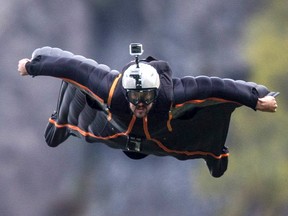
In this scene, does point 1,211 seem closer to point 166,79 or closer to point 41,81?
point 41,81

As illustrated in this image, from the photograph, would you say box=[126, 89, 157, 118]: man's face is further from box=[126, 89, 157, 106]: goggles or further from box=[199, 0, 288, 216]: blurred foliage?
box=[199, 0, 288, 216]: blurred foliage

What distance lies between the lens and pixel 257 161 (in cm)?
685

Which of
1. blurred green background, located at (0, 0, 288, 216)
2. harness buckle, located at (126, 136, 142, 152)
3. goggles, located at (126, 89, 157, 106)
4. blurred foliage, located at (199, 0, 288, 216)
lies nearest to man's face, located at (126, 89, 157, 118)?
goggles, located at (126, 89, 157, 106)

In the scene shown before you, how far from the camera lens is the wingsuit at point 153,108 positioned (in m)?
4.35

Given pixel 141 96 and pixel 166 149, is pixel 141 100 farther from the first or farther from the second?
pixel 166 149

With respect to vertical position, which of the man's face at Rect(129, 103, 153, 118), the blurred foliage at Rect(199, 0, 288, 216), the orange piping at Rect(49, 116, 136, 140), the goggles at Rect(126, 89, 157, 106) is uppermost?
the goggles at Rect(126, 89, 157, 106)

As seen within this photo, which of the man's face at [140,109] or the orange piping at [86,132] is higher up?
the man's face at [140,109]

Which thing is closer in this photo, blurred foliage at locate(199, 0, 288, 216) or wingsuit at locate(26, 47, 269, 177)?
wingsuit at locate(26, 47, 269, 177)

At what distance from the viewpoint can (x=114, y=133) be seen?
477cm

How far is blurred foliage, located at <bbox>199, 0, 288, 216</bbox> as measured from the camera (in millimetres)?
6789

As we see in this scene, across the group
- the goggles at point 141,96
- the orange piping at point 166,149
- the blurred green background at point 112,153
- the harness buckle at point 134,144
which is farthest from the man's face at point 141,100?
the blurred green background at point 112,153

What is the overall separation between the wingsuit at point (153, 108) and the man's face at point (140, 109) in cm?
5

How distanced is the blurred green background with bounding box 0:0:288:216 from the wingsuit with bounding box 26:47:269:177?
64.1 inches

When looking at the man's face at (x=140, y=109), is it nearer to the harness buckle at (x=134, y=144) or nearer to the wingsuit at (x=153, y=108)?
the wingsuit at (x=153, y=108)
